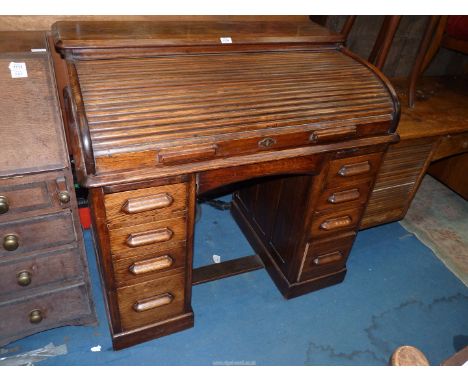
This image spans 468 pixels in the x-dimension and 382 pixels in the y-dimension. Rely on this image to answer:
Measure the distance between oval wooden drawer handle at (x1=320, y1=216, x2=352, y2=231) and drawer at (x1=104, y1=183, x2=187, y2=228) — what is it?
0.88 m

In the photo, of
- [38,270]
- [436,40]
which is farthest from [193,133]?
[436,40]

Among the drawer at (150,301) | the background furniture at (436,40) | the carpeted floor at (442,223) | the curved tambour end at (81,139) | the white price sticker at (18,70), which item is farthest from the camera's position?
the carpeted floor at (442,223)

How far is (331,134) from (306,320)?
48.1 inches

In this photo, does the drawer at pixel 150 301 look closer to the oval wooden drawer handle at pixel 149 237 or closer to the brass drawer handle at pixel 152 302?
the brass drawer handle at pixel 152 302

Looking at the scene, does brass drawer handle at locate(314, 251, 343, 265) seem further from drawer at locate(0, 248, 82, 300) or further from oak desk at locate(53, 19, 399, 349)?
drawer at locate(0, 248, 82, 300)

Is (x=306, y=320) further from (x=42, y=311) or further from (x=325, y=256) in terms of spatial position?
(x=42, y=311)

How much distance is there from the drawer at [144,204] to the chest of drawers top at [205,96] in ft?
0.35

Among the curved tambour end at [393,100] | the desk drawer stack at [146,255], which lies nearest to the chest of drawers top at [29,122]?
the desk drawer stack at [146,255]

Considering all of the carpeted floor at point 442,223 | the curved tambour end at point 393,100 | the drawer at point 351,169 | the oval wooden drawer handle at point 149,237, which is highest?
the curved tambour end at point 393,100

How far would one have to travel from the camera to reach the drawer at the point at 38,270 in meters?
1.64

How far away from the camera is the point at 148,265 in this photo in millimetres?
1759

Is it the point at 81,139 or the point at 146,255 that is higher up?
the point at 81,139
